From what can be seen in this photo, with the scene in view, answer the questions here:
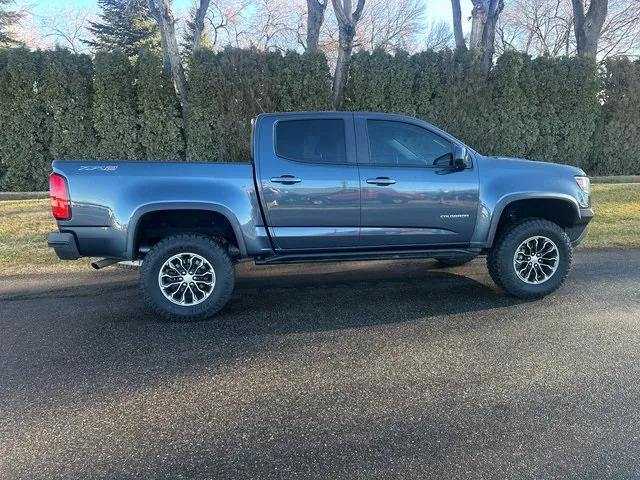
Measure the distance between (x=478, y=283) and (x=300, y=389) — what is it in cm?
313

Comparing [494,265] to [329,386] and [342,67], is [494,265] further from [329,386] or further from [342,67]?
[342,67]

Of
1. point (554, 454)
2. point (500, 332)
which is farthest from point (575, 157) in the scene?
Result: point (554, 454)

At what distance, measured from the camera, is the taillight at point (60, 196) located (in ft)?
14.3

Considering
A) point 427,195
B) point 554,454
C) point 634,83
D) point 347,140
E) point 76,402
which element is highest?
point 634,83

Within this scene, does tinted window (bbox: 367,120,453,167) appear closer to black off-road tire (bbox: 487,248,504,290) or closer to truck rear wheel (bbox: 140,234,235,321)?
black off-road tire (bbox: 487,248,504,290)

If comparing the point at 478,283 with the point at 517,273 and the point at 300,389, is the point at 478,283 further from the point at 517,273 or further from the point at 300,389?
the point at 300,389

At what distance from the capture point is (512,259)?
16.6ft

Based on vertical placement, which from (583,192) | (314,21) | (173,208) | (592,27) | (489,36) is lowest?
(583,192)

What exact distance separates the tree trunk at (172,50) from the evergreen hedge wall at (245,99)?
259 mm

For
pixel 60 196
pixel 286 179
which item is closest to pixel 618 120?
pixel 286 179

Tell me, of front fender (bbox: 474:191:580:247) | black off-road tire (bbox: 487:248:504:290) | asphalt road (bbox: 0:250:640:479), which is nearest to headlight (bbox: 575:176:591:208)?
front fender (bbox: 474:191:580:247)

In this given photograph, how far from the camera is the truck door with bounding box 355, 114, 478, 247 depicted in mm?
4879

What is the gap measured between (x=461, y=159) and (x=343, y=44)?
31.4 ft

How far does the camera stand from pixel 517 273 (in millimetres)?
5074
